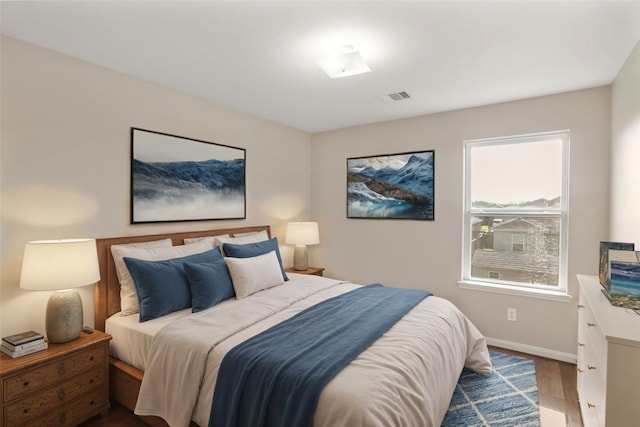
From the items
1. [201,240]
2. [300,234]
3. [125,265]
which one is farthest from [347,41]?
[300,234]

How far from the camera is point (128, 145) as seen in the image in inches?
104

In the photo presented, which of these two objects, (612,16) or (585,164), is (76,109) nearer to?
(612,16)

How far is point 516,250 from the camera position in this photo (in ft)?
10.8

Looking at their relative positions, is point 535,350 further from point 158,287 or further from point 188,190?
point 188,190

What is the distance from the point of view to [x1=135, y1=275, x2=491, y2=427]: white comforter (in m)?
1.39

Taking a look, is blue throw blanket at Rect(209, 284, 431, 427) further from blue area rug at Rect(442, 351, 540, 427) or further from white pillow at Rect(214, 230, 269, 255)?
white pillow at Rect(214, 230, 269, 255)

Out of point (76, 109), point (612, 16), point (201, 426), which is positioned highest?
point (612, 16)

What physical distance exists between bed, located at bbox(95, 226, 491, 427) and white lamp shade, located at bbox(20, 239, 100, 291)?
0.44m

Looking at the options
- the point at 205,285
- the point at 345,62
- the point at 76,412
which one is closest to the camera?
the point at 76,412

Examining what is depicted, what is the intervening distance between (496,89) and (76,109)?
344 centimetres

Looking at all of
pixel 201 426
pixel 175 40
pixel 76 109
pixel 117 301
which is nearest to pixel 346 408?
pixel 201 426

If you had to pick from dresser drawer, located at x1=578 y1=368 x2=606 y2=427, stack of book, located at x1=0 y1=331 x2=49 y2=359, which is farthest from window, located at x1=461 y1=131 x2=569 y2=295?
stack of book, located at x1=0 y1=331 x2=49 y2=359

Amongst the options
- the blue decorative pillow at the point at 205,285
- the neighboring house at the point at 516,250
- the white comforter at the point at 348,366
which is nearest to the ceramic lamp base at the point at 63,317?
the white comforter at the point at 348,366

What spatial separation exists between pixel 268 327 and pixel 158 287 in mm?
886
